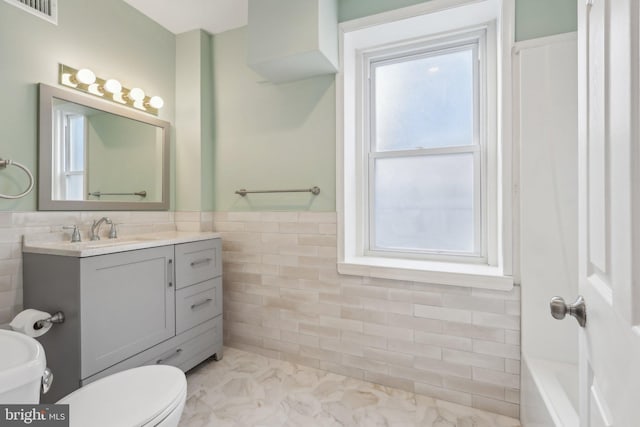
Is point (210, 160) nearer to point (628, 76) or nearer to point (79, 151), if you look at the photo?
point (79, 151)

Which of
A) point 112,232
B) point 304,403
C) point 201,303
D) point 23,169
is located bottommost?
point 304,403

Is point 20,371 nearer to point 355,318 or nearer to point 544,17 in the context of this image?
point 355,318

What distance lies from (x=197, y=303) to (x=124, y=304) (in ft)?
1.70

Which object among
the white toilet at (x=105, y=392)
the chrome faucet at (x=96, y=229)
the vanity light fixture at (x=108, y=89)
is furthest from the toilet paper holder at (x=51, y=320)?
the vanity light fixture at (x=108, y=89)

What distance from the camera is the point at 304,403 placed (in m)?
1.79

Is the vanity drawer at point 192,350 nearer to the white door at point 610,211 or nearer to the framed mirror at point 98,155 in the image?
the framed mirror at point 98,155

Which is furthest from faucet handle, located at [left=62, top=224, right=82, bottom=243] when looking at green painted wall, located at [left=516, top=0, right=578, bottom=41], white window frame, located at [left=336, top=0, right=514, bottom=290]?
green painted wall, located at [left=516, top=0, right=578, bottom=41]

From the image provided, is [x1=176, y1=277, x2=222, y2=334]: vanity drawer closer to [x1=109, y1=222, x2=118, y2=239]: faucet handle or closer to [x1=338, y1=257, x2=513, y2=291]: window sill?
[x1=109, y1=222, x2=118, y2=239]: faucet handle

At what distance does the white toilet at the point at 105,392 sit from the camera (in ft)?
2.52

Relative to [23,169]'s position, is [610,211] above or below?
below

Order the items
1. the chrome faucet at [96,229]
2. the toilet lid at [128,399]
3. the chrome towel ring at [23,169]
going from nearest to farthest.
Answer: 1. the toilet lid at [128,399]
2. the chrome towel ring at [23,169]
3. the chrome faucet at [96,229]

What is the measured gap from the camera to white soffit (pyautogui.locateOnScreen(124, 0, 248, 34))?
216 centimetres

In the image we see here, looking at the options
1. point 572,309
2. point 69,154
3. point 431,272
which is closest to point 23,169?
point 69,154

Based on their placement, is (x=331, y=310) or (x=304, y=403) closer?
(x=304, y=403)
